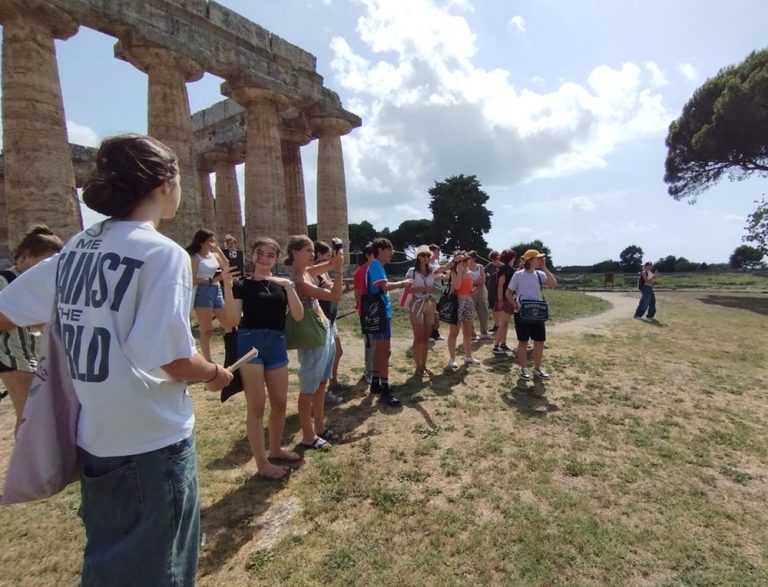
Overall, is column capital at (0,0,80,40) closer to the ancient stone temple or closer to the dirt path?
the ancient stone temple

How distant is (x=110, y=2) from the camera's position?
37.2 ft

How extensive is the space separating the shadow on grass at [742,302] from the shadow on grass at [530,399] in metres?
14.8

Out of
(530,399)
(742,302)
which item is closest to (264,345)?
(530,399)

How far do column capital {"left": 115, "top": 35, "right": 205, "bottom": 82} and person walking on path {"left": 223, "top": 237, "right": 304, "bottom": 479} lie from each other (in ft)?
40.5

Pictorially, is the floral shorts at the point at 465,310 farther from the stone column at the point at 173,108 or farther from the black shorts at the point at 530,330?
the stone column at the point at 173,108

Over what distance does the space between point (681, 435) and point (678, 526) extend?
1.99 m

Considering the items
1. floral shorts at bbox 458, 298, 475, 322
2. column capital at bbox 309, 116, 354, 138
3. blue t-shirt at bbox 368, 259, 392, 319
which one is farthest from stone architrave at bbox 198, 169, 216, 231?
blue t-shirt at bbox 368, 259, 392, 319

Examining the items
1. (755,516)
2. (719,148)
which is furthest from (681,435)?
(719,148)

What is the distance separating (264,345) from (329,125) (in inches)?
682

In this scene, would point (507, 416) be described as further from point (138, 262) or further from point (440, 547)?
point (138, 262)

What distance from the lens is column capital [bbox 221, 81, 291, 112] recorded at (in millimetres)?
15531

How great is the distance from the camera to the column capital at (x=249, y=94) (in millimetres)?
15531

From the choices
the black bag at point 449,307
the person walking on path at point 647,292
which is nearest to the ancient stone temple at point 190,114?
the black bag at point 449,307

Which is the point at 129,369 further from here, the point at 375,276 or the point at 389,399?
the point at 389,399
